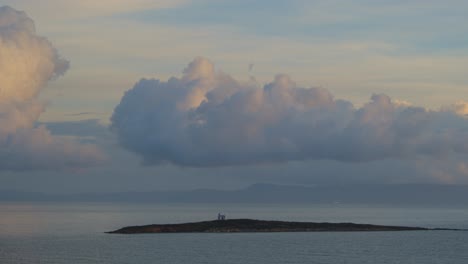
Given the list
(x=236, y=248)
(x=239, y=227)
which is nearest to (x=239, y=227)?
(x=239, y=227)

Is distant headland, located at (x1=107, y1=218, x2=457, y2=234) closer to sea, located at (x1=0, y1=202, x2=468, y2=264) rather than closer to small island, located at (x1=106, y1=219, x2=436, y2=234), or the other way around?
small island, located at (x1=106, y1=219, x2=436, y2=234)

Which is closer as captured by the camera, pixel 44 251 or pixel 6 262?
pixel 6 262

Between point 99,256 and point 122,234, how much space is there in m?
47.0

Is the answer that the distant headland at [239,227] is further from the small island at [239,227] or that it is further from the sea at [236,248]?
the sea at [236,248]

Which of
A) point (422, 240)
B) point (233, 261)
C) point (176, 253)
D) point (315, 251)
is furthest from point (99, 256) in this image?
point (422, 240)

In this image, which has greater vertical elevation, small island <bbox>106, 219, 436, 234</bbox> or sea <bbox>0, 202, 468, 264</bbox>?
small island <bbox>106, 219, 436, 234</bbox>

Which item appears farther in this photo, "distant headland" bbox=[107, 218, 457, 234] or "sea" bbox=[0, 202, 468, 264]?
"distant headland" bbox=[107, 218, 457, 234]

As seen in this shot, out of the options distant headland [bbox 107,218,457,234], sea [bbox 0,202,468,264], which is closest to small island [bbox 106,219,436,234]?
distant headland [bbox 107,218,457,234]

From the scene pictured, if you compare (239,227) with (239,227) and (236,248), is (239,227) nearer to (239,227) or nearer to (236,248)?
(239,227)

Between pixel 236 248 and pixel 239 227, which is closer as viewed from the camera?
pixel 236 248

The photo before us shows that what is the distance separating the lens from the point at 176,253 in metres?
115

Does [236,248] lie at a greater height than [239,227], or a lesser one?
lesser

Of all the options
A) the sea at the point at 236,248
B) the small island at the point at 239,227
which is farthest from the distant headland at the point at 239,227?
the sea at the point at 236,248

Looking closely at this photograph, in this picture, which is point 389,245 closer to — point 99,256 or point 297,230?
point 297,230
